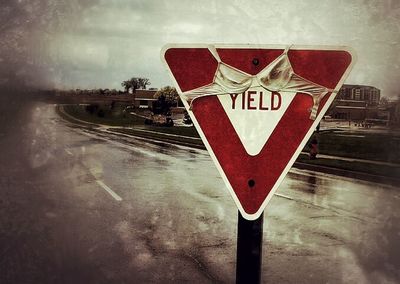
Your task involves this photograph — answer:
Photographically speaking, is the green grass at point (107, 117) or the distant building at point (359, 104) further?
the green grass at point (107, 117)

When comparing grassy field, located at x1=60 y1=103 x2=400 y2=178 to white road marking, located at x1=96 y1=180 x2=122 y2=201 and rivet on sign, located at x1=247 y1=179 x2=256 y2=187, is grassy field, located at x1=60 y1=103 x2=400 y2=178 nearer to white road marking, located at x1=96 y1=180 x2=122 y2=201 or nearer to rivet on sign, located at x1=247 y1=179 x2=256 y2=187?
white road marking, located at x1=96 y1=180 x2=122 y2=201

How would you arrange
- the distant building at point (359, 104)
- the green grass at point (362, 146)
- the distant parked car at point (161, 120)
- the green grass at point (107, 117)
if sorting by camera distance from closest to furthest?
the green grass at point (362, 146) < the distant building at point (359, 104) < the distant parked car at point (161, 120) < the green grass at point (107, 117)

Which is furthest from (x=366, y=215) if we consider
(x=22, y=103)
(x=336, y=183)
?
(x=22, y=103)

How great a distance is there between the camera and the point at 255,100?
1.41 m

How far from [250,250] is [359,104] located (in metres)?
20.6

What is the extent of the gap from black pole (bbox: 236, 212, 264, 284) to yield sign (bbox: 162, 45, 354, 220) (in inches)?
1.6

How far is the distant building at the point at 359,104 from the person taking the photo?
1950 centimetres

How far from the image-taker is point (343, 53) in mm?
1389

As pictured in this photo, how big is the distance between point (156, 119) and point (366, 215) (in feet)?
100.0

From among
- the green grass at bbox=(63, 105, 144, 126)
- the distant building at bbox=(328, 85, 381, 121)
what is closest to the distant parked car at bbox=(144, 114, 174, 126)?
the green grass at bbox=(63, 105, 144, 126)

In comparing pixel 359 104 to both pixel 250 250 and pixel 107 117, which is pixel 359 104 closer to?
pixel 250 250

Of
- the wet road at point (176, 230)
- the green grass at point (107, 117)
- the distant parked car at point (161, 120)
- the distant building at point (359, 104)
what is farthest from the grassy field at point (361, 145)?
the green grass at point (107, 117)

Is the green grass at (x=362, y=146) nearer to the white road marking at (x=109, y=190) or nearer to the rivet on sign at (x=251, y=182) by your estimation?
the white road marking at (x=109, y=190)

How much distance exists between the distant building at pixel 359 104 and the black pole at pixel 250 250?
1697 cm
